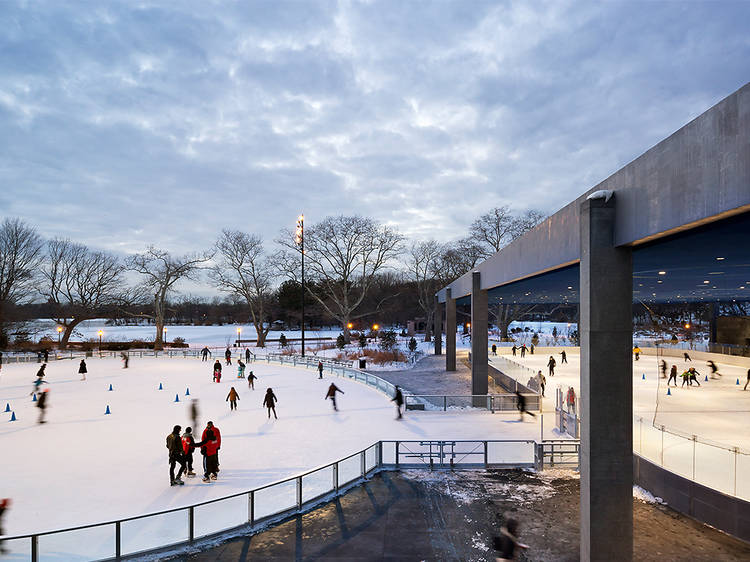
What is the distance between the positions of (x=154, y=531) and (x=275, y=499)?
2038 millimetres

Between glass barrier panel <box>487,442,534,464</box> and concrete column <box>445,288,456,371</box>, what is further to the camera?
concrete column <box>445,288,456,371</box>

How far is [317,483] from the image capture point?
8344 millimetres

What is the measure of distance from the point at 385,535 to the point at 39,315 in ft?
207

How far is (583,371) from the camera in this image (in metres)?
6.52

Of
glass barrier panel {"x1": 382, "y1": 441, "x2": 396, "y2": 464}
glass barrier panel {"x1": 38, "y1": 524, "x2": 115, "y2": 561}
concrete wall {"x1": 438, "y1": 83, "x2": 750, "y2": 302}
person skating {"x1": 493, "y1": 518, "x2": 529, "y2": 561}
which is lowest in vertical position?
glass barrier panel {"x1": 382, "y1": 441, "x2": 396, "y2": 464}

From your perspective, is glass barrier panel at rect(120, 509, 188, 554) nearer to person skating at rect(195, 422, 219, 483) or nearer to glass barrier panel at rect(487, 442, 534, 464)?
person skating at rect(195, 422, 219, 483)

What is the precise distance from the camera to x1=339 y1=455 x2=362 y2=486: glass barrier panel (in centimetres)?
893

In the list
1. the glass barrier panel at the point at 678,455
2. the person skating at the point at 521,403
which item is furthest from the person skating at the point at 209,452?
the person skating at the point at 521,403

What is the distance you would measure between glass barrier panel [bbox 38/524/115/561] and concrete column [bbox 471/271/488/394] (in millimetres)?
15394

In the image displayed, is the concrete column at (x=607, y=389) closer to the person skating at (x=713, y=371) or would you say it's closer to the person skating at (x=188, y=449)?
the person skating at (x=188, y=449)

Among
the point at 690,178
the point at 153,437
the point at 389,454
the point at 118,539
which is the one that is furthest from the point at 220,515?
the point at 690,178

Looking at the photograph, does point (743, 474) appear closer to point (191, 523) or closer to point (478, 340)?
point (191, 523)

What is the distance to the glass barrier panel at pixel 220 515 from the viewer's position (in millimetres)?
6625

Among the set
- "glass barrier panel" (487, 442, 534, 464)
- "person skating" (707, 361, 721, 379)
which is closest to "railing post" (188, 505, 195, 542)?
"glass barrier panel" (487, 442, 534, 464)
